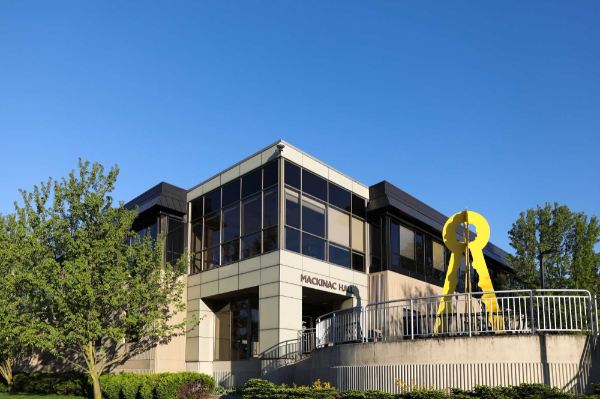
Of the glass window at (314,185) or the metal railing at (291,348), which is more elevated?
the glass window at (314,185)

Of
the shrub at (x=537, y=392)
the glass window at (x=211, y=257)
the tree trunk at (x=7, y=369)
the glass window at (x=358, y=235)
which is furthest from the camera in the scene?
the tree trunk at (x=7, y=369)

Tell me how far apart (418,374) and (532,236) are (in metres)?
19.2

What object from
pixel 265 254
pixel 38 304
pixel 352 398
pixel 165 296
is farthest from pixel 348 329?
pixel 38 304

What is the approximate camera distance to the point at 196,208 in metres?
29.1

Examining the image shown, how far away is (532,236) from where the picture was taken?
31.7m

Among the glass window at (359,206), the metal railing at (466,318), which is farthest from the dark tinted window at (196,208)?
the metal railing at (466,318)

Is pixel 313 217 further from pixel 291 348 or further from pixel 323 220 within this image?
pixel 291 348

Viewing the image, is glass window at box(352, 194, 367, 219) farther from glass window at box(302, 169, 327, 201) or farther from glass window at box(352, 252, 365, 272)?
glass window at box(302, 169, 327, 201)

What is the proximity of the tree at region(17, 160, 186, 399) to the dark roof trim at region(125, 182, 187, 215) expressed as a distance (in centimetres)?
326

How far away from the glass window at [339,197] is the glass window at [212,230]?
5.08m

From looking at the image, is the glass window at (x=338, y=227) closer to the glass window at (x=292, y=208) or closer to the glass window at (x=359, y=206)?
the glass window at (x=359, y=206)

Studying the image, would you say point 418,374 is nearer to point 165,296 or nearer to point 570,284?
point 165,296

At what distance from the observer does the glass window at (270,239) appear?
24.4 m

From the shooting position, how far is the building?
79.9ft
